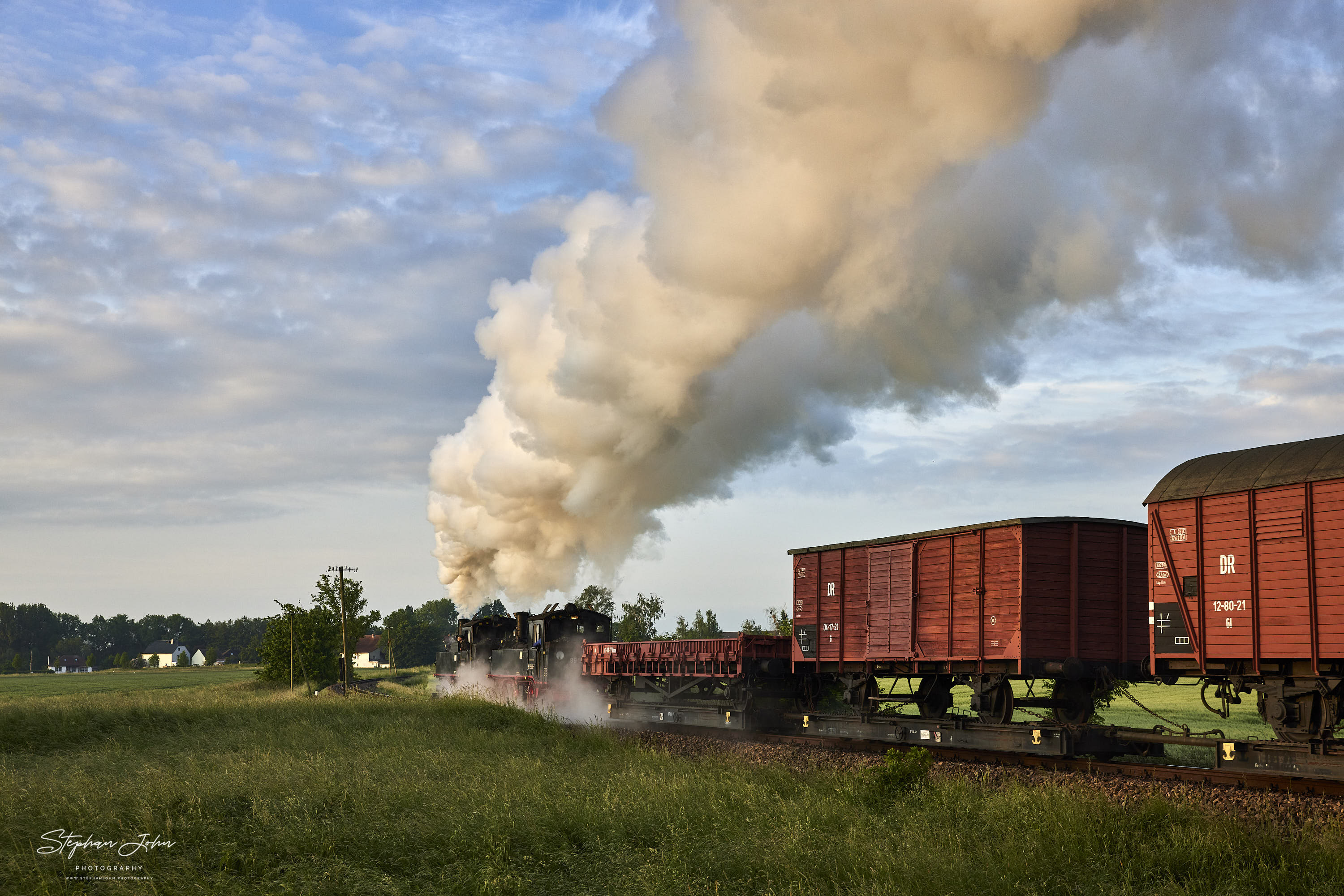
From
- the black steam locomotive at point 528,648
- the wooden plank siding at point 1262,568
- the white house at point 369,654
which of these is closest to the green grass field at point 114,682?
the white house at point 369,654

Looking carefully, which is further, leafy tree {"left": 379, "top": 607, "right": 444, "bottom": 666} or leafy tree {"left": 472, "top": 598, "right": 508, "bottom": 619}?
leafy tree {"left": 379, "top": 607, "right": 444, "bottom": 666}

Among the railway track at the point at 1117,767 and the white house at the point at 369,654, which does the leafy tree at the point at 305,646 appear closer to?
the railway track at the point at 1117,767

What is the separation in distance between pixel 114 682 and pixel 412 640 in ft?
132

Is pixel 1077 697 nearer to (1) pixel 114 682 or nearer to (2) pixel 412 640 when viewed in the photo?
(1) pixel 114 682

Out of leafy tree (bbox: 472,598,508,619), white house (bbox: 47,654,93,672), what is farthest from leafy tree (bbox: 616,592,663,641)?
white house (bbox: 47,654,93,672)

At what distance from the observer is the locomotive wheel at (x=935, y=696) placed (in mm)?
19531

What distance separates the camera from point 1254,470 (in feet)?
47.0

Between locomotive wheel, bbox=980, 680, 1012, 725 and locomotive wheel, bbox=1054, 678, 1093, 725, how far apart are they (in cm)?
80

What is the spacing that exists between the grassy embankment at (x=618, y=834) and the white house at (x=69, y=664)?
21242cm

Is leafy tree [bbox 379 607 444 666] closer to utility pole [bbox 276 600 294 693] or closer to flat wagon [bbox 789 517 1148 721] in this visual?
utility pole [bbox 276 600 294 693]

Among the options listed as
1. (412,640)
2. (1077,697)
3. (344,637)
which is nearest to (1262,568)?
(1077,697)

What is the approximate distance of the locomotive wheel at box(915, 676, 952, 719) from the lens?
1953 cm

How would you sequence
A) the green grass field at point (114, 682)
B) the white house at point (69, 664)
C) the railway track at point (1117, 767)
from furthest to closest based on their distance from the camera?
the white house at point (69, 664), the green grass field at point (114, 682), the railway track at point (1117, 767)

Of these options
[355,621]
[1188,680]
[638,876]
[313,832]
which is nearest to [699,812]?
[638,876]
